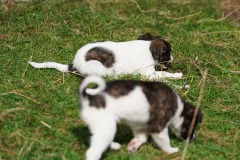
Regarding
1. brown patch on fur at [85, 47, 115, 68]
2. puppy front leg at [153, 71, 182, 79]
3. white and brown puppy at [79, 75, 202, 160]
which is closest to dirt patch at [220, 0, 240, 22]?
puppy front leg at [153, 71, 182, 79]

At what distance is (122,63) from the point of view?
8.50 metres

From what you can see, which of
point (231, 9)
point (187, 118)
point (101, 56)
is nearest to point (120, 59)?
point (101, 56)

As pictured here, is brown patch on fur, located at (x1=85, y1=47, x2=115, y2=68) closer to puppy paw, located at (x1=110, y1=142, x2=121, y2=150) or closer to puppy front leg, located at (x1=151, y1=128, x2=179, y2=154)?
puppy paw, located at (x1=110, y1=142, x2=121, y2=150)

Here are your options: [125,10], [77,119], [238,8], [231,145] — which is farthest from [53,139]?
[238,8]

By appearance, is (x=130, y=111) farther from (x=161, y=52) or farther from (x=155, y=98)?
(x=161, y=52)

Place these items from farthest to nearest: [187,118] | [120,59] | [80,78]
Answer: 1. [120,59]
2. [80,78]
3. [187,118]

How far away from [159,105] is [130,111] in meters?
0.45

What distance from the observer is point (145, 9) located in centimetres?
1200

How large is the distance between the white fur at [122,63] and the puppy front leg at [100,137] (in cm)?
264

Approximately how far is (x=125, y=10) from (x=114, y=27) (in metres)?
1.16

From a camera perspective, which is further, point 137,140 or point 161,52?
point 161,52

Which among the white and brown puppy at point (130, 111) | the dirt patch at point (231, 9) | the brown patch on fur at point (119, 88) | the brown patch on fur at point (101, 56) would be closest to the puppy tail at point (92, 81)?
the white and brown puppy at point (130, 111)

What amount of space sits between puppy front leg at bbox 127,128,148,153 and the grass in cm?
10

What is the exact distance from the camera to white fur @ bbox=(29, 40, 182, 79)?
829cm
